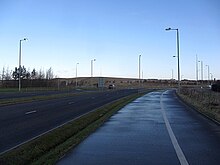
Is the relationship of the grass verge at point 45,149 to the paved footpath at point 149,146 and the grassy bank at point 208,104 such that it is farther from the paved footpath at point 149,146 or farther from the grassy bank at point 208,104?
the grassy bank at point 208,104

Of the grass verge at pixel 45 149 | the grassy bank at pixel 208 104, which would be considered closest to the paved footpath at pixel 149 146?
the grass verge at pixel 45 149

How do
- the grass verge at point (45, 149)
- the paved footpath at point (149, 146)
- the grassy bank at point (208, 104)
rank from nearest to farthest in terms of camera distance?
1. the paved footpath at point (149, 146)
2. the grass verge at point (45, 149)
3. the grassy bank at point (208, 104)

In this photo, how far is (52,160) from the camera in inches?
311

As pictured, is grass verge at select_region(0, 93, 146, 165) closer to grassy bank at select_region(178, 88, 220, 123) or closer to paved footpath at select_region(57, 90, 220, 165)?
paved footpath at select_region(57, 90, 220, 165)

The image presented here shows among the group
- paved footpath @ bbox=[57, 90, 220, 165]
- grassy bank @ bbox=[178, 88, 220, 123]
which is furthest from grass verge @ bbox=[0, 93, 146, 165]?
grassy bank @ bbox=[178, 88, 220, 123]

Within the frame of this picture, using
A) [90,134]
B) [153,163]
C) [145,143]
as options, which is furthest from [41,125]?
[153,163]

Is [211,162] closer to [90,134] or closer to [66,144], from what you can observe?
[66,144]

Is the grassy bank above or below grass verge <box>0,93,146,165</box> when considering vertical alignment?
above

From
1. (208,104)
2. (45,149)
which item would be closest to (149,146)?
(45,149)

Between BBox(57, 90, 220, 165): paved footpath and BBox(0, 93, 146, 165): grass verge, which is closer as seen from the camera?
BBox(57, 90, 220, 165): paved footpath

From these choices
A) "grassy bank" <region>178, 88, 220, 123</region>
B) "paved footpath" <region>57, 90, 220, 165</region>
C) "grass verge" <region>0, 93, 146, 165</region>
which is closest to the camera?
"paved footpath" <region>57, 90, 220, 165</region>

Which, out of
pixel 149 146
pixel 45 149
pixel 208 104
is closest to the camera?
pixel 45 149

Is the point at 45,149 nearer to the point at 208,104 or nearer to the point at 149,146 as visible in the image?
the point at 149,146

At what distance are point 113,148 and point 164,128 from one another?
491cm
